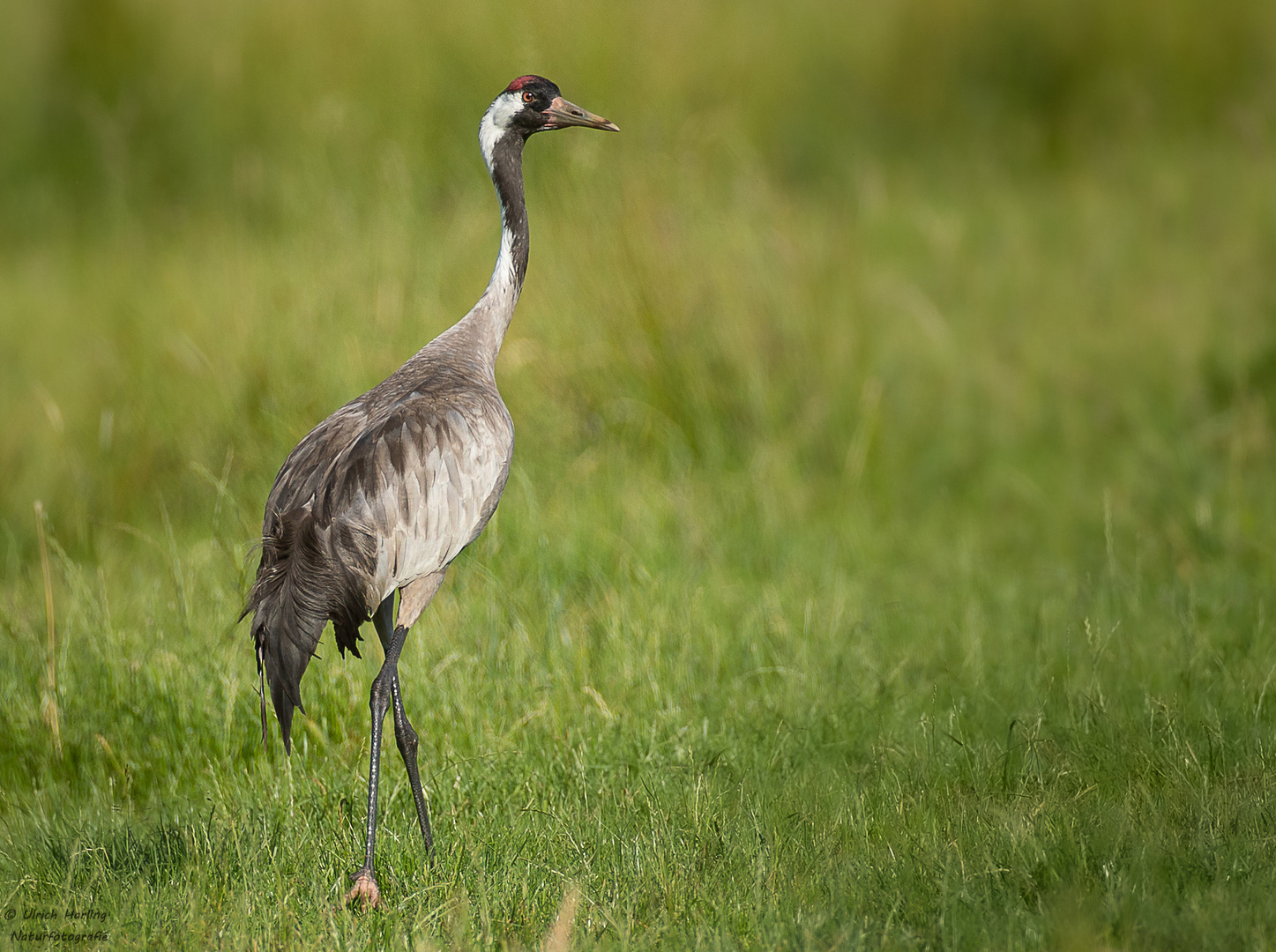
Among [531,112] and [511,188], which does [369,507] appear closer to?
[511,188]

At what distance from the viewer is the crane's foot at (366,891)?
3.51 m

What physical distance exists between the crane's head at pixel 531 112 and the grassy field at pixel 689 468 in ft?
5.65

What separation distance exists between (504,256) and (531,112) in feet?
1.74

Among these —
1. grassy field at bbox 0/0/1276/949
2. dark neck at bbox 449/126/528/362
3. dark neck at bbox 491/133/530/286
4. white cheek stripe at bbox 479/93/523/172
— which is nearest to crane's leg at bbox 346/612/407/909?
grassy field at bbox 0/0/1276/949

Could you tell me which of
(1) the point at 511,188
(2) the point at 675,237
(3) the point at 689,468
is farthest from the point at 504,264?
(2) the point at 675,237

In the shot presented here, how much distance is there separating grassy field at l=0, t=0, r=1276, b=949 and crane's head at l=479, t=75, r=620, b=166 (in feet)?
5.65

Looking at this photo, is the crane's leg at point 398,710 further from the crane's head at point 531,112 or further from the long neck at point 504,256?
the crane's head at point 531,112

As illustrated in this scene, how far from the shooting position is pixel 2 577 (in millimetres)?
6277

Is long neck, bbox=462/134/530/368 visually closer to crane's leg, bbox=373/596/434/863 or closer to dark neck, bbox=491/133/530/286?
dark neck, bbox=491/133/530/286

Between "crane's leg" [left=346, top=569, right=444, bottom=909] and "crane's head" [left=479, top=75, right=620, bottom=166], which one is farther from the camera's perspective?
"crane's head" [left=479, top=75, right=620, bottom=166]

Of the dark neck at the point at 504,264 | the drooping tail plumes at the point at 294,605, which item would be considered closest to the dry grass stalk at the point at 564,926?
the drooping tail plumes at the point at 294,605

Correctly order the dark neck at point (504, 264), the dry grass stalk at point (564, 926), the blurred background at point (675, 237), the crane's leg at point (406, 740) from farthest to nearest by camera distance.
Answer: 1. the blurred background at point (675, 237)
2. the dark neck at point (504, 264)
3. the crane's leg at point (406, 740)
4. the dry grass stalk at point (564, 926)

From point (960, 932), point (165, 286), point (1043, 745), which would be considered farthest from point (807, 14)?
point (960, 932)

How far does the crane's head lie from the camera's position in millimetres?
4602
